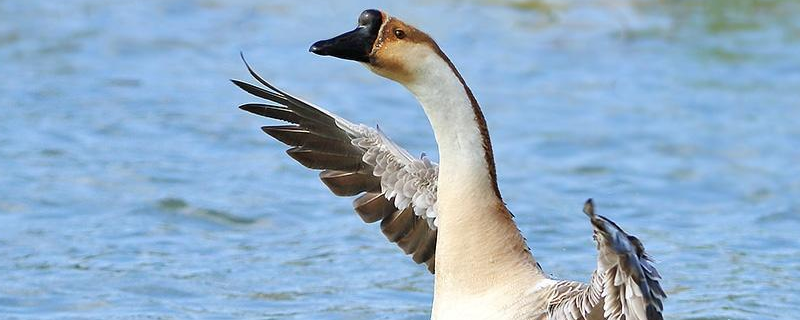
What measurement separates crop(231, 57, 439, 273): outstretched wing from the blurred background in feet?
5.32

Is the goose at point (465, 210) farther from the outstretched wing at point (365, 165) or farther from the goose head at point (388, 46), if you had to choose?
the outstretched wing at point (365, 165)

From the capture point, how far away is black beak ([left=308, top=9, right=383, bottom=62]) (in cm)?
653

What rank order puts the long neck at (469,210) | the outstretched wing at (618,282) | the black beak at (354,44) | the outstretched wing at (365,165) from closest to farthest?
1. the outstretched wing at (618,282)
2. the black beak at (354,44)
3. the long neck at (469,210)
4. the outstretched wing at (365,165)

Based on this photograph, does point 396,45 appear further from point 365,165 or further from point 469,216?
point 365,165

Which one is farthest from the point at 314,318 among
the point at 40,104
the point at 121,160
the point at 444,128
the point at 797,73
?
the point at 797,73

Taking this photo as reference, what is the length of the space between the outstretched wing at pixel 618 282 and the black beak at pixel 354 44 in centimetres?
138

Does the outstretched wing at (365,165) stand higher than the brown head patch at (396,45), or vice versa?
the brown head patch at (396,45)

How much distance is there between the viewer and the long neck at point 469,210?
22.0ft

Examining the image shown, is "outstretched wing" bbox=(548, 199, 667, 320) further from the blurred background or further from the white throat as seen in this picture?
the blurred background

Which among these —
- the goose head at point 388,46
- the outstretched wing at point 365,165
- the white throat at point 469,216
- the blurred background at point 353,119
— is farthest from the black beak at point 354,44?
the blurred background at point 353,119

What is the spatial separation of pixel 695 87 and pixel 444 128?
31.8ft

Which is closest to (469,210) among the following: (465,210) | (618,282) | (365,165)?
(465,210)

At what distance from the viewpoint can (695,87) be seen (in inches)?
628

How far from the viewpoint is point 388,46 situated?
657 centimetres
